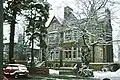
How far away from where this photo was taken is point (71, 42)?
4156 centimetres

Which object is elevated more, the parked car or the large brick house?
the large brick house

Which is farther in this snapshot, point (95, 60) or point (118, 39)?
point (95, 60)

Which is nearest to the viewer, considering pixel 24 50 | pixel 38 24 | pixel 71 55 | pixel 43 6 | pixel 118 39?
pixel 43 6

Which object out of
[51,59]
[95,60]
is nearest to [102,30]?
[95,60]

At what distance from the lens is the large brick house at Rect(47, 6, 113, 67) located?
31356 mm

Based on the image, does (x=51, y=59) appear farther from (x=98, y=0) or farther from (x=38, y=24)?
(x=98, y=0)

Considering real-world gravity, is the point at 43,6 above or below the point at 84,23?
above

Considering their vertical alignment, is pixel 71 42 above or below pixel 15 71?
above

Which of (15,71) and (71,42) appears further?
(71,42)

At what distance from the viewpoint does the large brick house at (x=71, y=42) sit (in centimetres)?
3136

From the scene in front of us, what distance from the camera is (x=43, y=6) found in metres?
27.9

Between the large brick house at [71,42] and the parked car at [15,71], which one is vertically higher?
the large brick house at [71,42]

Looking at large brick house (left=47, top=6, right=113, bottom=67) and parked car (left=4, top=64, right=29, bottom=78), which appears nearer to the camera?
parked car (left=4, top=64, right=29, bottom=78)

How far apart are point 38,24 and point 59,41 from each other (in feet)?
Answer: 42.6
